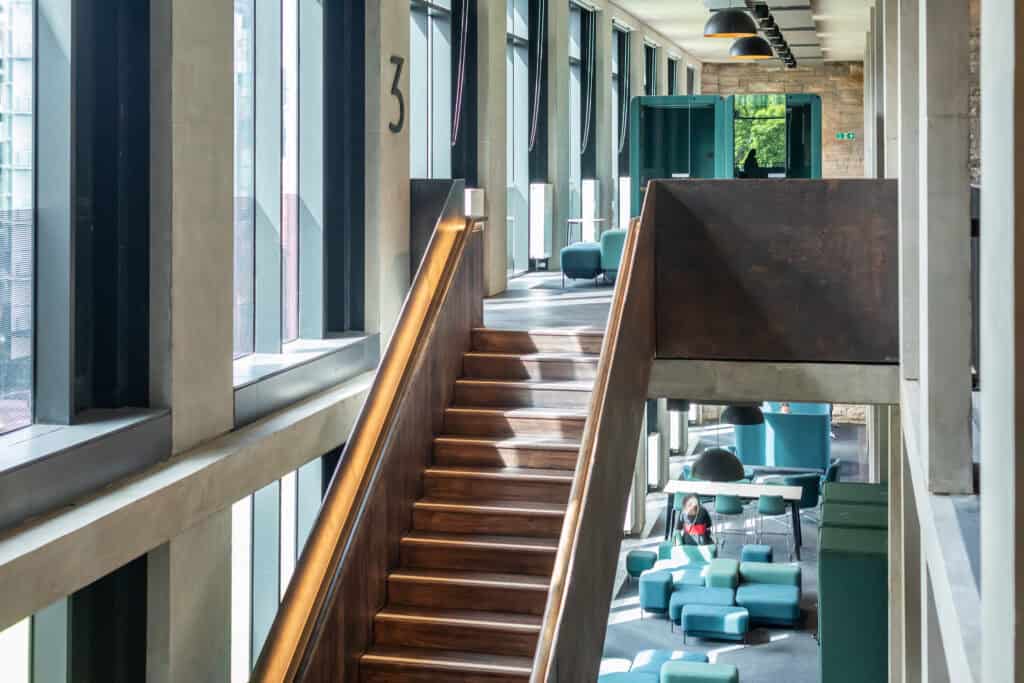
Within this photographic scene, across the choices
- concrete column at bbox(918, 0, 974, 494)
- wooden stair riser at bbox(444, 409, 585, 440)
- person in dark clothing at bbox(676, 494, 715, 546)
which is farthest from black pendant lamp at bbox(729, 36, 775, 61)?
concrete column at bbox(918, 0, 974, 494)

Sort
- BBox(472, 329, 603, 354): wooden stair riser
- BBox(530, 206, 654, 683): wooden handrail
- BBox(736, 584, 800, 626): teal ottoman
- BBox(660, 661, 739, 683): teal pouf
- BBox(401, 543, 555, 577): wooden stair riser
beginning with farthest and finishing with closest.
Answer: BBox(736, 584, 800, 626): teal ottoman → BBox(660, 661, 739, 683): teal pouf → BBox(472, 329, 603, 354): wooden stair riser → BBox(401, 543, 555, 577): wooden stair riser → BBox(530, 206, 654, 683): wooden handrail

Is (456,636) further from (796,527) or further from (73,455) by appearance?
(796,527)

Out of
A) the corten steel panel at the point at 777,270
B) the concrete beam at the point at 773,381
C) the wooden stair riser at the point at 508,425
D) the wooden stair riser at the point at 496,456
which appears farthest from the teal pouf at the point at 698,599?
the wooden stair riser at the point at 496,456

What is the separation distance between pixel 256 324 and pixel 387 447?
6.82 feet

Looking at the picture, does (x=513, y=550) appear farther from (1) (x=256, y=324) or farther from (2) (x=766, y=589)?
(2) (x=766, y=589)

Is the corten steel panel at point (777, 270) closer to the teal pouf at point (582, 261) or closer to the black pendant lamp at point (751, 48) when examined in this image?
the teal pouf at point (582, 261)

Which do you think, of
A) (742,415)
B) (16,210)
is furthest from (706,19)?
(16,210)

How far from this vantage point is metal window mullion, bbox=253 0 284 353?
30.6 ft

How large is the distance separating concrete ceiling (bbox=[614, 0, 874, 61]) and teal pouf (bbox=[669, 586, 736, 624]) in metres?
9.81

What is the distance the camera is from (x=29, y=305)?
253 inches

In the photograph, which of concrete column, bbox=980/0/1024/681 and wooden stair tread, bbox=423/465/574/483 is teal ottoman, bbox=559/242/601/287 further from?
concrete column, bbox=980/0/1024/681

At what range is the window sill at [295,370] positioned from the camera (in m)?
8.26

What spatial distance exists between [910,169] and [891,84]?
7174 mm

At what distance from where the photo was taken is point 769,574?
654 inches
